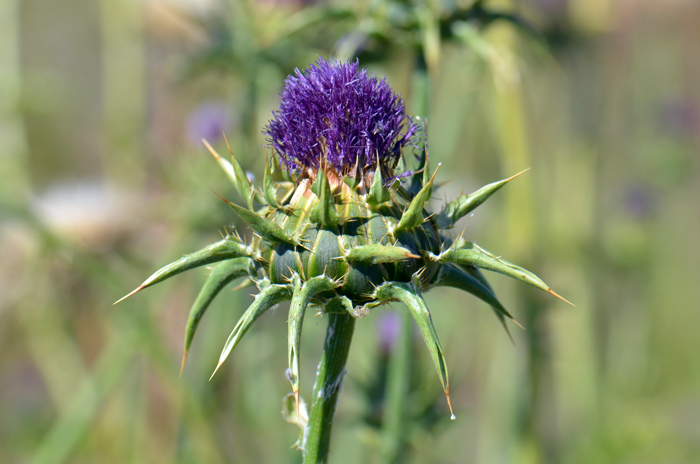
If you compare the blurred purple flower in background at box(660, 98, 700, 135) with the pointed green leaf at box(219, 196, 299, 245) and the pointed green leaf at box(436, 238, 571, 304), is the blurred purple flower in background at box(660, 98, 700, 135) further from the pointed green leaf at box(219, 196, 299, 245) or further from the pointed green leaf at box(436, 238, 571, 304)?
the pointed green leaf at box(219, 196, 299, 245)

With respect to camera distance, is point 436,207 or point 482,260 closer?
point 482,260

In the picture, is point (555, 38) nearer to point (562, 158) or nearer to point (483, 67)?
point (562, 158)

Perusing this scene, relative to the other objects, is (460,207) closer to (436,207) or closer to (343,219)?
(343,219)

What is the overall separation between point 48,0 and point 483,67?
30.5 feet

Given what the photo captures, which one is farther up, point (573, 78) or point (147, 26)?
point (147, 26)

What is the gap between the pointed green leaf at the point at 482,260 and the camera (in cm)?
150

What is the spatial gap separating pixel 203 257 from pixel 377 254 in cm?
Result: 48

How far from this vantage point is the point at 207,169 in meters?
4.44

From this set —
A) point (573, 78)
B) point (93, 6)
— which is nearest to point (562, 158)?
point (573, 78)

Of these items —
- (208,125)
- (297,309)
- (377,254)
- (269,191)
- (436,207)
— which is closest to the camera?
(297,309)

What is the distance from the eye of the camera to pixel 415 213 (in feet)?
5.39

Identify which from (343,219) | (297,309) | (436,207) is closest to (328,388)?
(297,309)

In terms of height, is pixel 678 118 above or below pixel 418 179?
above

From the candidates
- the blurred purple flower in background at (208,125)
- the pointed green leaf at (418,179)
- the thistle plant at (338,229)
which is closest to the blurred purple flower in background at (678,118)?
the blurred purple flower in background at (208,125)
